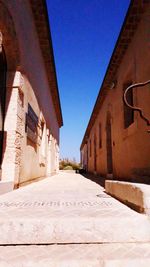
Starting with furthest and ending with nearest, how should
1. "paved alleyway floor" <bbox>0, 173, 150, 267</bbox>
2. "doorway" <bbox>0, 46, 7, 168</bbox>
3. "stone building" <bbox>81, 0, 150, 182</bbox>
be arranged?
"stone building" <bbox>81, 0, 150, 182</bbox> < "doorway" <bbox>0, 46, 7, 168</bbox> < "paved alleyway floor" <bbox>0, 173, 150, 267</bbox>

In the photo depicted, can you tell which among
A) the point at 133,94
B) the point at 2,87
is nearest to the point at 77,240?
the point at 2,87

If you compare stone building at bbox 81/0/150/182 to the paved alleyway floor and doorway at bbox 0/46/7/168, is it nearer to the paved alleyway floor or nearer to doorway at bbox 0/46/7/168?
the paved alleyway floor

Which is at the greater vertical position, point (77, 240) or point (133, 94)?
point (133, 94)

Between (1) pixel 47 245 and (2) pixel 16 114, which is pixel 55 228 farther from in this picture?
(2) pixel 16 114

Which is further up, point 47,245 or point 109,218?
point 109,218

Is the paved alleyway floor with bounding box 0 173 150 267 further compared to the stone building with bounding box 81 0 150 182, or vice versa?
the stone building with bounding box 81 0 150 182

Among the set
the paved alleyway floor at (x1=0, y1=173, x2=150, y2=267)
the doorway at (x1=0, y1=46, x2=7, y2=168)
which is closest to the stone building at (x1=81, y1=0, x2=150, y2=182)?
the paved alleyway floor at (x1=0, y1=173, x2=150, y2=267)

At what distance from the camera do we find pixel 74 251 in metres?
1.88

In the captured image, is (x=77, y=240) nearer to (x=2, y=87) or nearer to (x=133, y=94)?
(x=2, y=87)

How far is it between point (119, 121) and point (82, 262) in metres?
6.92

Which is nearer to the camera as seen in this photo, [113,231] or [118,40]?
[113,231]

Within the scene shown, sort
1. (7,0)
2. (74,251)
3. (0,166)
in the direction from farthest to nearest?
(0,166) < (7,0) < (74,251)

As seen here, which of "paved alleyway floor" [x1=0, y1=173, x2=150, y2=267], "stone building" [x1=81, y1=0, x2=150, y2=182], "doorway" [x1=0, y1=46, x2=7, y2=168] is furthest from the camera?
"stone building" [x1=81, y1=0, x2=150, y2=182]

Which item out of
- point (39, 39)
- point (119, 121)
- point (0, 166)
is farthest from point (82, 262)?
point (39, 39)
